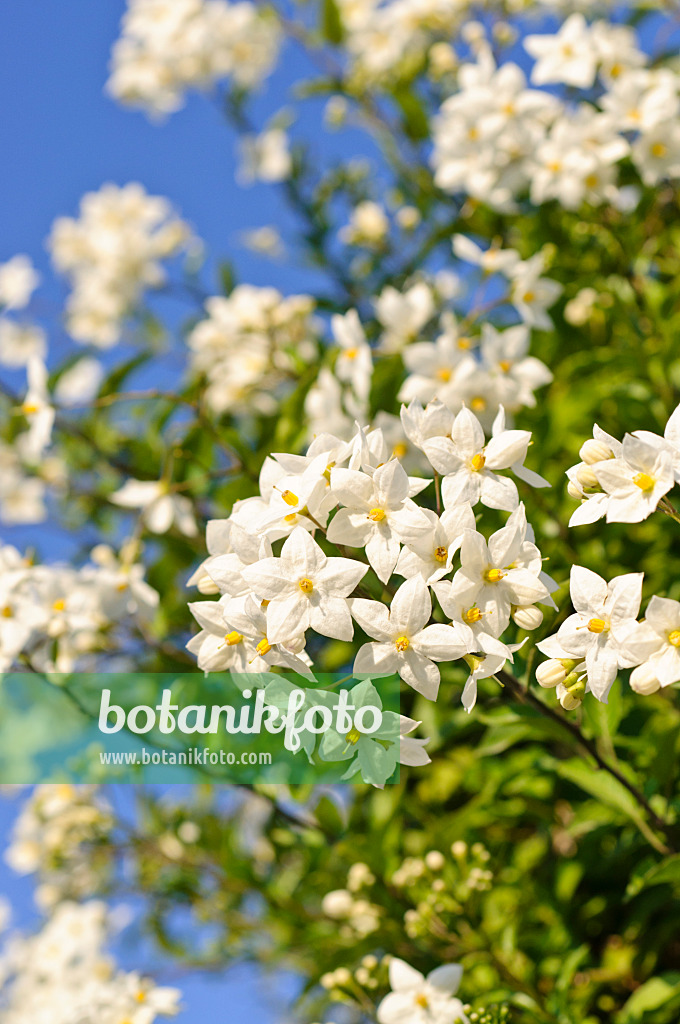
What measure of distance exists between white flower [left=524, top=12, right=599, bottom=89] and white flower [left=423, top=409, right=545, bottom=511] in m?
1.47

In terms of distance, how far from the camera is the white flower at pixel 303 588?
0.90 meters

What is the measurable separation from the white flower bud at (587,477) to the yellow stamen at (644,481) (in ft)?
0.20

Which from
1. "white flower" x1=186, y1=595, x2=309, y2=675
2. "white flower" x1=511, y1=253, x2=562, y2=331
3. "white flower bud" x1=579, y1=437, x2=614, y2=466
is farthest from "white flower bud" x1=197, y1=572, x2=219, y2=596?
"white flower" x1=511, y1=253, x2=562, y2=331

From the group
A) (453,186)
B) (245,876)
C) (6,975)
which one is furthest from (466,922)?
(6,975)

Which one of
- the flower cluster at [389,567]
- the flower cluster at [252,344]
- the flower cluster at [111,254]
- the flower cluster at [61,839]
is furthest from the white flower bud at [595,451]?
the flower cluster at [111,254]

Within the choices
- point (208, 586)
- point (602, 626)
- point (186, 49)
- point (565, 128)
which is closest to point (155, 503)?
point (208, 586)

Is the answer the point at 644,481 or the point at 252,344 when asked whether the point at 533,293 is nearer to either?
the point at 252,344

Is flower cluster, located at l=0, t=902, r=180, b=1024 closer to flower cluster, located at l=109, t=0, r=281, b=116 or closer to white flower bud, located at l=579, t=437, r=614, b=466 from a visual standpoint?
white flower bud, located at l=579, t=437, r=614, b=466

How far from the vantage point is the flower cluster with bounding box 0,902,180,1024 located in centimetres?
154

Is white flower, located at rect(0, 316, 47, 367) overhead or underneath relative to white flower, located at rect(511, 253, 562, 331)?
underneath

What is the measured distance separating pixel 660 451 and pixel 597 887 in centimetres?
117

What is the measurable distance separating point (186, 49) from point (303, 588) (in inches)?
120

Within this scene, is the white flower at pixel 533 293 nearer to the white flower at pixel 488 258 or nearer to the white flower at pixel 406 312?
the white flower at pixel 488 258

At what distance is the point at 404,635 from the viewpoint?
0.91 metres
